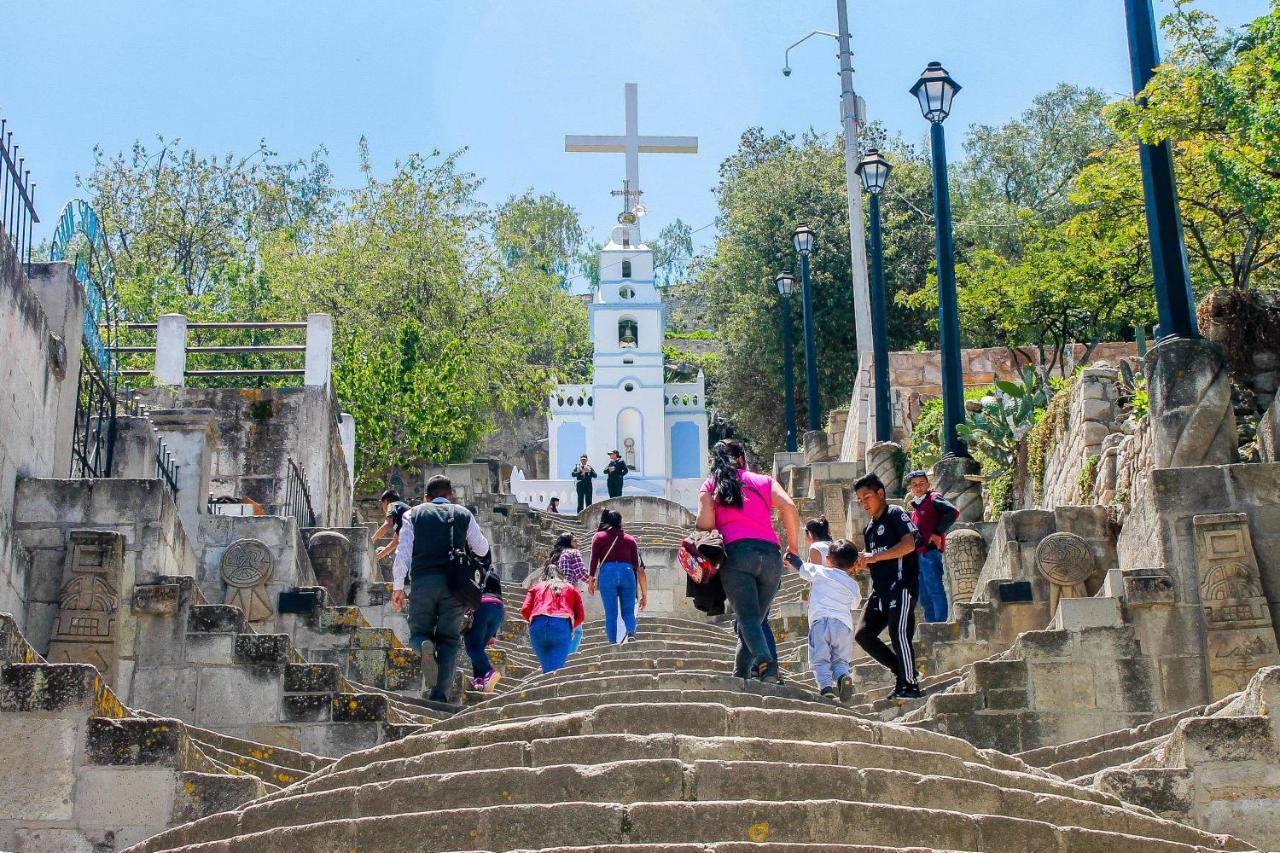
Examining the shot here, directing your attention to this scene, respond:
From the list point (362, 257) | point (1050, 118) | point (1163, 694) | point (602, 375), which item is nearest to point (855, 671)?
point (1163, 694)

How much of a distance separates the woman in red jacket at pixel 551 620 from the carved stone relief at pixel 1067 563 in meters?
3.55

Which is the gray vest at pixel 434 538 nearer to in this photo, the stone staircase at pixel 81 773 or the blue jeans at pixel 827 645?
the blue jeans at pixel 827 645

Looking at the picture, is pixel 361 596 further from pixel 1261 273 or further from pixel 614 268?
pixel 614 268

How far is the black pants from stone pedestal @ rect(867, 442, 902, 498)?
12370 mm

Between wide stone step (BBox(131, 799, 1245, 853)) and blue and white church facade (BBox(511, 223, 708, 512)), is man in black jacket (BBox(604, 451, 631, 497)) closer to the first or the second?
blue and white church facade (BBox(511, 223, 708, 512))

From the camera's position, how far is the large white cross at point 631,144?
48344 millimetres

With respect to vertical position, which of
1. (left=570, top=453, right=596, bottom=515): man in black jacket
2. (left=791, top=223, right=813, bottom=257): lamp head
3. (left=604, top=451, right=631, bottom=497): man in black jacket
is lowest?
(left=570, top=453, right=596, bottom=515): man in black jacket

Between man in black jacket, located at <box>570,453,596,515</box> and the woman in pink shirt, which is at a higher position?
man in black jacket, located at <box>570,453,596,515</box>

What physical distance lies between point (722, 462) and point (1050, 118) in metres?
41.7

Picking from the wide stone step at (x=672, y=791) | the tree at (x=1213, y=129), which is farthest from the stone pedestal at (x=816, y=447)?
the wide stone step at (x=672, y=791)

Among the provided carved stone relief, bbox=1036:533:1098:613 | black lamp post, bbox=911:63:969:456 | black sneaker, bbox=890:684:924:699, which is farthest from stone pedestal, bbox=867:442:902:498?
black sneaker, bbox=890:684:924:699

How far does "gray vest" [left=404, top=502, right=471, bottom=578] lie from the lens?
461 inches

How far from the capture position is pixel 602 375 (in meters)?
57.0

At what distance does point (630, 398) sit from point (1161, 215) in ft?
143
